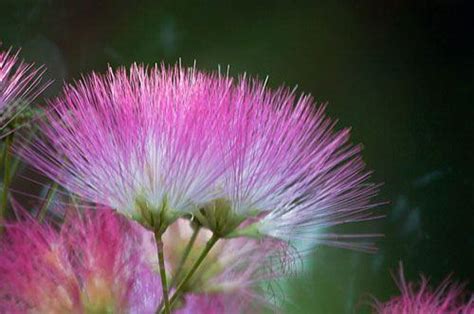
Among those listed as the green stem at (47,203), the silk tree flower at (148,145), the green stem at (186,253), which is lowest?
the green stem at (47,203)

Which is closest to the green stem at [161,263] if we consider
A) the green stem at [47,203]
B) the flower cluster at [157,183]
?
the flower cluster at [157,183]

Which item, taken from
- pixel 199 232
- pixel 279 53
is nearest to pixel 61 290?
pixel 199 232

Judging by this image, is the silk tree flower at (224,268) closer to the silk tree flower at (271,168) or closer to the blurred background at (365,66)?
the silk tree flower at (271,168)

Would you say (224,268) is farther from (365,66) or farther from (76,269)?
(365,66)

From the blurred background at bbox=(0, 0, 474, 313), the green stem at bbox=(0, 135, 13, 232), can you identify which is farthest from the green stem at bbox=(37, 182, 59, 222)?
the blurred background at bbox=(0, 0, 474, 313)

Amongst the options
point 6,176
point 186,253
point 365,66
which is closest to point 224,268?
point 186,253

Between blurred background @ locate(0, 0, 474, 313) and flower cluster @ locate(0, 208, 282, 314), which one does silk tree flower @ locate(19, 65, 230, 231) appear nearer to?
flower cluster @ locate(0, 208, 282, 314)

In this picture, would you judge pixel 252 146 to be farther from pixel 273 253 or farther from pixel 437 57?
pixel 437 57
